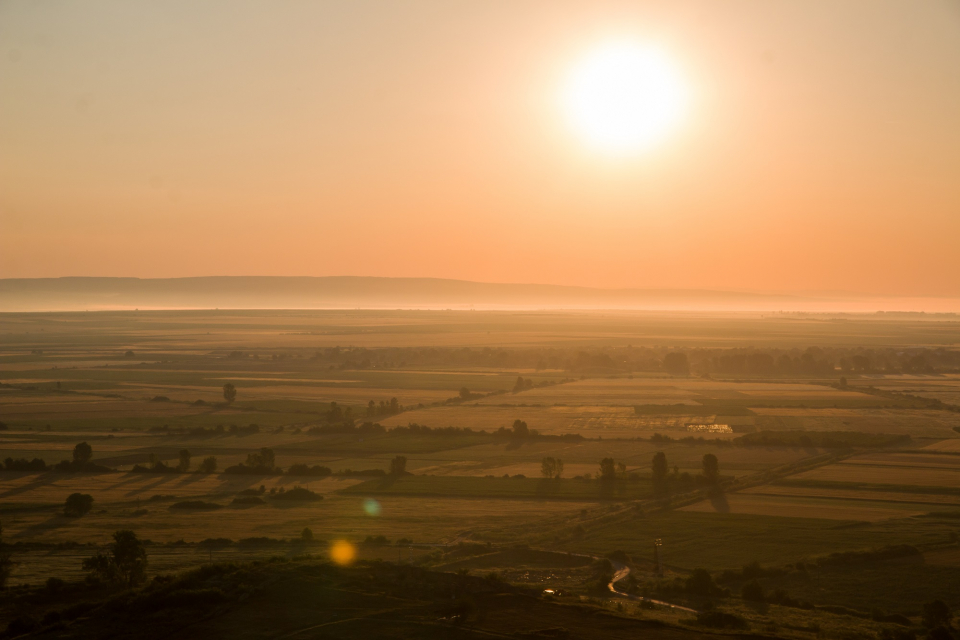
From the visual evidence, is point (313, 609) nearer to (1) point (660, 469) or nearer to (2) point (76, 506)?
(2) point (76, 506)

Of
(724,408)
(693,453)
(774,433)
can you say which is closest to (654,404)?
(724,408)

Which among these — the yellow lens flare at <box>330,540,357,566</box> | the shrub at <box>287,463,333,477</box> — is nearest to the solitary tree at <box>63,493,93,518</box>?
the shrub at <box>287,463,333,477</box>

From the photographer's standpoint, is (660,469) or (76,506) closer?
(76,506)

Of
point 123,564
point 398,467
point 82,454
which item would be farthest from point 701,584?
point 82,454

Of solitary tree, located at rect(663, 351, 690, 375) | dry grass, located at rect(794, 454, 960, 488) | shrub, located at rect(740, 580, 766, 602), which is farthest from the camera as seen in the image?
solitary tree, located at rect(663, 351, 690, 375)

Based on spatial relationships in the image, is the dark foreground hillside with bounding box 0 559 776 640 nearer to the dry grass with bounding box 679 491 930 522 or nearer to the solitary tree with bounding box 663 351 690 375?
the dry grass with bounding box 679 491 930 522

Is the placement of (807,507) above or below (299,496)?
above
